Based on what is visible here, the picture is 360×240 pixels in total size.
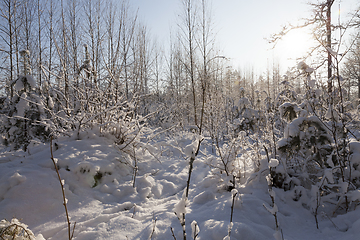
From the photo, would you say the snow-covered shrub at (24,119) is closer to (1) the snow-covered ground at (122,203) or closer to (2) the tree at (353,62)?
(1) the snow-covered ground at (122,203)

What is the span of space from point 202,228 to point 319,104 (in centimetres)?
271

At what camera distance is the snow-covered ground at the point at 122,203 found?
1496 millimetres

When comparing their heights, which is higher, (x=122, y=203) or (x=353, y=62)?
(x=353, y=62)

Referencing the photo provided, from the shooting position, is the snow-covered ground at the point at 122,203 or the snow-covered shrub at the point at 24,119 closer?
the snow-covered ground at the point at 122,203

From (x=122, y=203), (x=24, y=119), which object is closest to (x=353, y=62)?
(x=122, y=203)

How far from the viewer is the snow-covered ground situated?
1.50 m

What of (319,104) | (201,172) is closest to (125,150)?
(201,172)

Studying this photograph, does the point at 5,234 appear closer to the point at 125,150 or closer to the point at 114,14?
the point at 125,150

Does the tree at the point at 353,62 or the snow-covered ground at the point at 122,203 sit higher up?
the tree at the point at 353,62

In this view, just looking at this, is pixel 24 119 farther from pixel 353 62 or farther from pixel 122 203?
pixel 353 62

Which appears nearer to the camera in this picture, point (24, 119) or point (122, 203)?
point (122, 203)

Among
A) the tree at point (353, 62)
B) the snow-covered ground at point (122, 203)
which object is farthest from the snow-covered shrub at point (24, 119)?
the tree at point (353, 62)

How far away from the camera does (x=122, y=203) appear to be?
2051 mm

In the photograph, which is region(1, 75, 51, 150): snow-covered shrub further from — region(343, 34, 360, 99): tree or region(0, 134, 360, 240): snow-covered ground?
region(343, 34, 360, 99): tree
